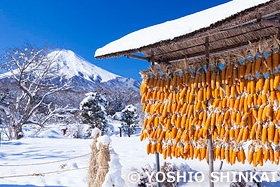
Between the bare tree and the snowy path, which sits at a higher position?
the bare tree

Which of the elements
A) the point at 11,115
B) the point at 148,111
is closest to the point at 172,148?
the point at 148,111

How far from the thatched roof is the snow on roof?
0.04 metres

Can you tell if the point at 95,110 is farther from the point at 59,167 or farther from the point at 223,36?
the point at 223,36

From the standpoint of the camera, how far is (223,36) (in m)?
3.10

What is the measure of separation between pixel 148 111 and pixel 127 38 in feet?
3.86

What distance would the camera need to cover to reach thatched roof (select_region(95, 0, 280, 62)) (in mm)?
2125

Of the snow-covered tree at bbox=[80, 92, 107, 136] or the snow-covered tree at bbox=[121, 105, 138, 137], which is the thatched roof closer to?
the snow-covered tree at bbox=[80, 92, 107, 136]

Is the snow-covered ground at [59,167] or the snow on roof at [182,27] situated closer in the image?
the snow on roof at [182,27]

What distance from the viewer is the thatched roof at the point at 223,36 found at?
6.97 feet

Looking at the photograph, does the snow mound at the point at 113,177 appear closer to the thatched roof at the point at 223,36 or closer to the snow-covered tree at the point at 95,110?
the thatched roof at the point at 223,36

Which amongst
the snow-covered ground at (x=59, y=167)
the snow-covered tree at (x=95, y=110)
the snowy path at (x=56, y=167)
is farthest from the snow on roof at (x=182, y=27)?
the snow-covered tree at (x=95, y=110)

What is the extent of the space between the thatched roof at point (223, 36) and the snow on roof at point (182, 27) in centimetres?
4

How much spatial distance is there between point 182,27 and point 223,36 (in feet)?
2.97

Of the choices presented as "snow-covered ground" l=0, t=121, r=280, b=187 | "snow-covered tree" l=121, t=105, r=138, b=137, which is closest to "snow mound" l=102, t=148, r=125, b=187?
"snow-covered ground" l=0, t=121, r=280, b=187
